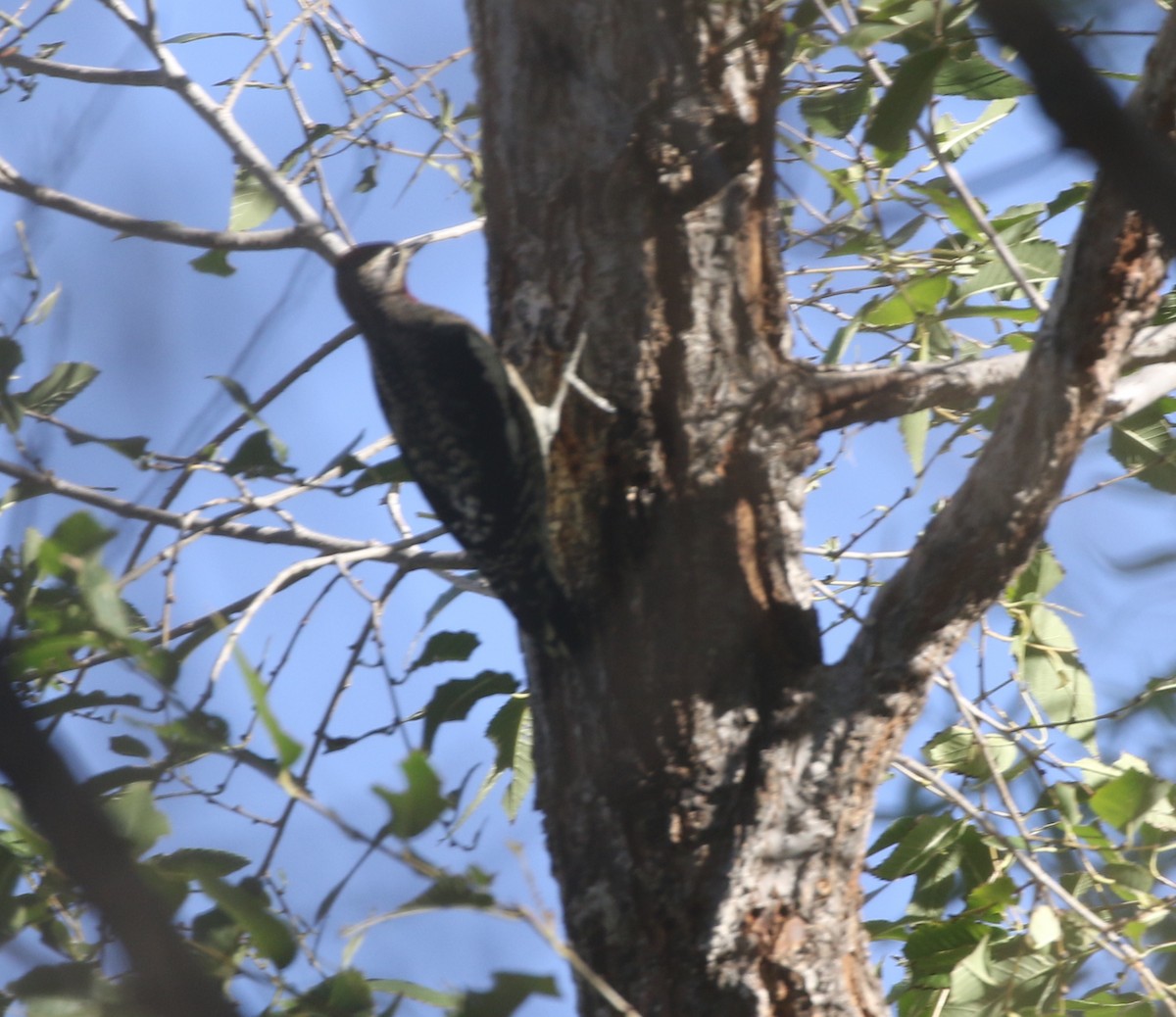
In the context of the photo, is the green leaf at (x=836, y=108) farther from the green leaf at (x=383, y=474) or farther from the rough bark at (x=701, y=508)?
the green leaf at (x=383, y=474)

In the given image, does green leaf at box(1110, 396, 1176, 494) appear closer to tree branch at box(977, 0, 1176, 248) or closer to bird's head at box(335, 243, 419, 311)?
bird's head at box(335, 243, 419, 311)

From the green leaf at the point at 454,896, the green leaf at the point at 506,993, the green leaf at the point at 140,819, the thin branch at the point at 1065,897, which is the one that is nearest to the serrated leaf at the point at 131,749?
the green leaf at the point at 140,819

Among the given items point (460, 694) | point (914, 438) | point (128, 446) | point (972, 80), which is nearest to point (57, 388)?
point (128, 446)

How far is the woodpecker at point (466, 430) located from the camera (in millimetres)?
2354

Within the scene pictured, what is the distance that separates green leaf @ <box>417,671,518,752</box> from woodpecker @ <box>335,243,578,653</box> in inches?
6.8

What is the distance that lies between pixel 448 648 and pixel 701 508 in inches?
27.6

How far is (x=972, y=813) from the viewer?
2.28m

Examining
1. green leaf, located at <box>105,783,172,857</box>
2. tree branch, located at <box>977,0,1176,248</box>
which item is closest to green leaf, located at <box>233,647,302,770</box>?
green leaf, located at <box>105,783,172,857</box>

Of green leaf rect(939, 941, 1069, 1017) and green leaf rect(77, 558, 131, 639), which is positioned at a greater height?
green leaf rect(77, 558, 131, 639)

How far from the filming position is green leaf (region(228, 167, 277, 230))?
3027 millimetres

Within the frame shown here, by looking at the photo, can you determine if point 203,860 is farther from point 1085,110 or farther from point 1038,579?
point 1038,579

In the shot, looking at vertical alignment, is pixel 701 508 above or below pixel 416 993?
above

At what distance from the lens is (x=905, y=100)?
2.04 m

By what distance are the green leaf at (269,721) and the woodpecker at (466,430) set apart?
0.91 metres
